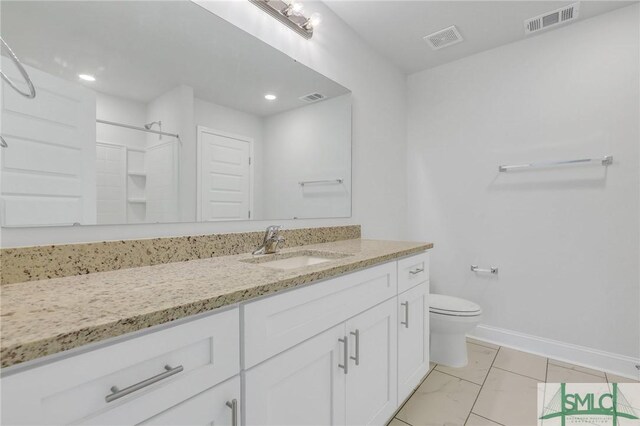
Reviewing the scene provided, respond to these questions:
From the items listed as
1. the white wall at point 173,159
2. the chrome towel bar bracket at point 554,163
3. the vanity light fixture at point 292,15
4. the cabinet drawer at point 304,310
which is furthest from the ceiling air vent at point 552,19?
the white wall at point 173,159

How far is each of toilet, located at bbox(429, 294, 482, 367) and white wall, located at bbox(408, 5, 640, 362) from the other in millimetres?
572

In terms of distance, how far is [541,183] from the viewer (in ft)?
7.36

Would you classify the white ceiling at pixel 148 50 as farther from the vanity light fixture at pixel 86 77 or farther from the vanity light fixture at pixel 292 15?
the vanity light fixture at pixel 292 15

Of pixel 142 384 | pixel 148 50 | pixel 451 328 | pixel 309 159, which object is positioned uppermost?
pixel 148 50

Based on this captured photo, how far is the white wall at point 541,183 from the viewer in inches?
77.7

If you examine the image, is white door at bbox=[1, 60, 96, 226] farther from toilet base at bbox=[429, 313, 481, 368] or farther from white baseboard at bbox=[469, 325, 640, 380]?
white baseboard at bbox=[469, 325, 640, 380]

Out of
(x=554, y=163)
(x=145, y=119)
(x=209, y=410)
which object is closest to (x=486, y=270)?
(x=554, y=163)

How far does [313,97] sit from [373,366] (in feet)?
4.89

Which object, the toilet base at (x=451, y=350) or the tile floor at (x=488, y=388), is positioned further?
the toilet base at (x=451, y=350)

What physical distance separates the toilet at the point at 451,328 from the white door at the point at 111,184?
1876 millimetres

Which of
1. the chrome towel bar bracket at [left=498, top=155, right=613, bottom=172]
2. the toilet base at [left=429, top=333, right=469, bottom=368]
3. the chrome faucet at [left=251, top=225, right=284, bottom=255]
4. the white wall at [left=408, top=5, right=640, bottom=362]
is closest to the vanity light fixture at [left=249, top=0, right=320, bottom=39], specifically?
the chrome faucet at [left=251, top=225, right=284, bottom=255]

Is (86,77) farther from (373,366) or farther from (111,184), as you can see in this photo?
(373,366)

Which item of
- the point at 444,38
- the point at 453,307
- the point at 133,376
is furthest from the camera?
the point at 444,38

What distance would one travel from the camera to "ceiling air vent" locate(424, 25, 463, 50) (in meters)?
2.20
